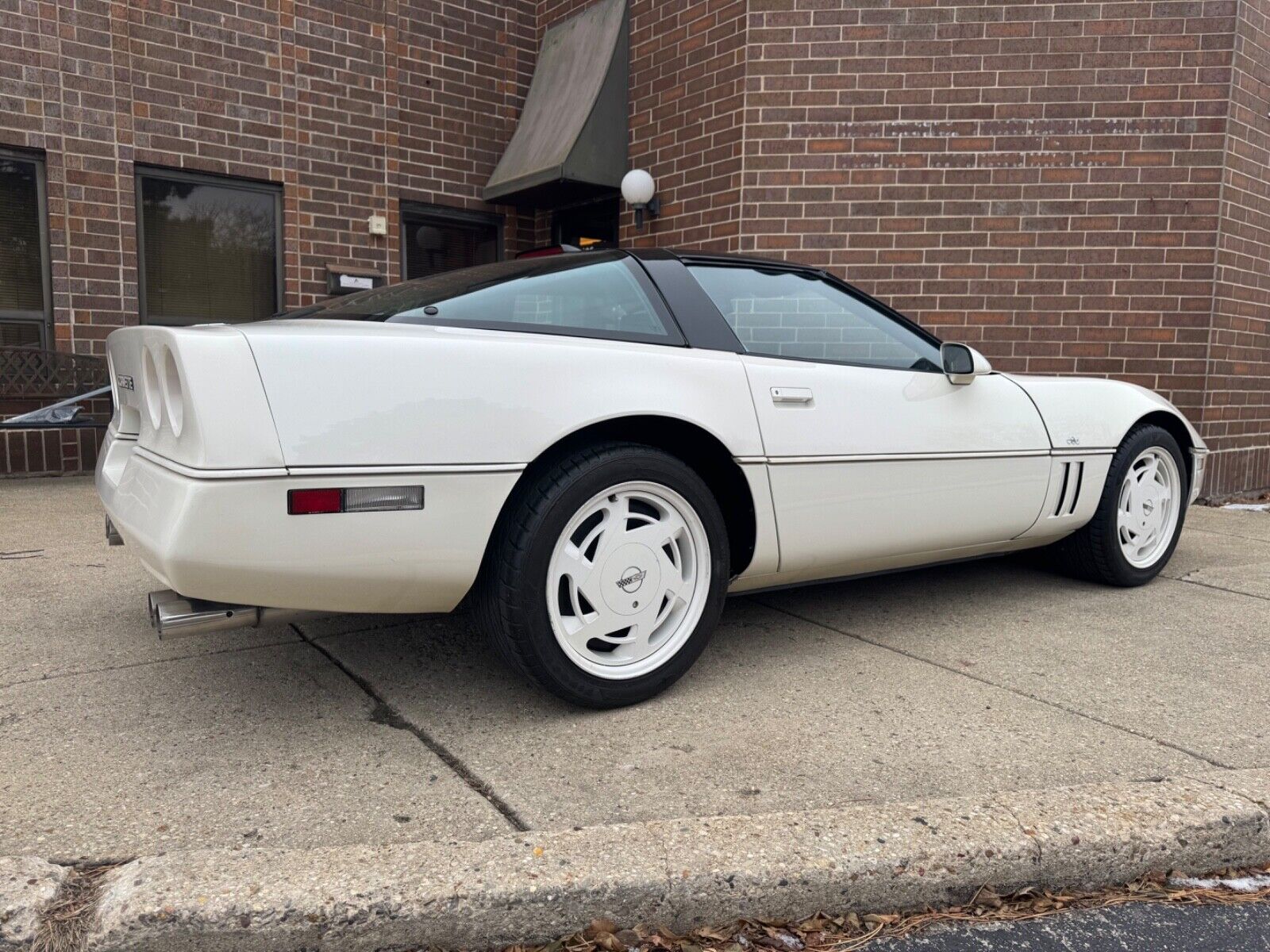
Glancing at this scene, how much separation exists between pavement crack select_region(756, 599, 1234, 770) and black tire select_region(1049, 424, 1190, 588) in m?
1.29

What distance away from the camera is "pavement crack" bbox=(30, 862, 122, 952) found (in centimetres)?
160

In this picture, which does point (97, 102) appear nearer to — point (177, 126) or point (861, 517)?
point (177, 126)

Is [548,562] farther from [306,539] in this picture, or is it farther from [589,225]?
[589,225]

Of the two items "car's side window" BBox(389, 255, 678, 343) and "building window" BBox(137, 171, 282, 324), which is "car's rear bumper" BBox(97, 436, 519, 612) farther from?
"building window" BBox(137, 171, 282, 324)

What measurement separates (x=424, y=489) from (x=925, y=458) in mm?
1802

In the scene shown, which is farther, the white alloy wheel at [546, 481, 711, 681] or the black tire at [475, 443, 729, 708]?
the white alloy wheel at [546, 481, 711, 681]

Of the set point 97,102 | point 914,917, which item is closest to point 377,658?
point 914,917

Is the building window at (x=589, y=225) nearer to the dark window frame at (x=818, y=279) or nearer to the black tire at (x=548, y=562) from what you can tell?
the dark window frame at (x=818, y=279)

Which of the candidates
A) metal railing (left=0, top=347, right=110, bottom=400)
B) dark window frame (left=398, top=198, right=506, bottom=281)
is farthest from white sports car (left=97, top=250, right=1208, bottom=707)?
dark window frame (left=398, top=198, right=506, bottom=281)

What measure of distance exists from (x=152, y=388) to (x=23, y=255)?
19.6ft

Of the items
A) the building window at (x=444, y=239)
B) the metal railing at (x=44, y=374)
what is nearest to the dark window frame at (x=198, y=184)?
the metal railing at (x=44, y=374)

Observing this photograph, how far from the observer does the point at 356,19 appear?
27.3ft

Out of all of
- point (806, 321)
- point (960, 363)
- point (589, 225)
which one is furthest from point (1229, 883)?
point (589, 225)

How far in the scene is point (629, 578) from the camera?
2625 mm
